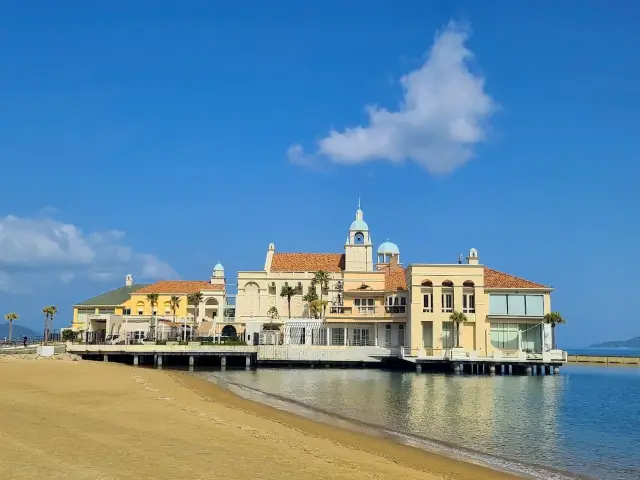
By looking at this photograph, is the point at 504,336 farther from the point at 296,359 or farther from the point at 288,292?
the point at 288,292

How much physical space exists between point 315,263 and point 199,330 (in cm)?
1815

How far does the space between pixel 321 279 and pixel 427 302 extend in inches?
665

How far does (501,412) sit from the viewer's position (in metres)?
29.9

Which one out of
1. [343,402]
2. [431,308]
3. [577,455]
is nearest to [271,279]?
[431,308]

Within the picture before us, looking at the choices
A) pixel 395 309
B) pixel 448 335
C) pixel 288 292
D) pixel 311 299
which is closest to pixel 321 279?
pixel 311 299

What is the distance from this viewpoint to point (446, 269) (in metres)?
61.7

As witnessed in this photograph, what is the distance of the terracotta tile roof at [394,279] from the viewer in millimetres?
68125

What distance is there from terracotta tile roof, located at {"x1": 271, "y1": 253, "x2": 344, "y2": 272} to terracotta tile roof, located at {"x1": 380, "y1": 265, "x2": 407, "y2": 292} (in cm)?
792

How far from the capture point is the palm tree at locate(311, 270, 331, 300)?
75.6 metres

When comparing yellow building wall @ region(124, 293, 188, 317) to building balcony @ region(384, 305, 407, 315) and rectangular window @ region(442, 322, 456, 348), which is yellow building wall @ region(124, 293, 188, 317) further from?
rectangular window @ region(442, 322, 456, 348)

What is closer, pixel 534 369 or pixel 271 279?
pixel 534 369

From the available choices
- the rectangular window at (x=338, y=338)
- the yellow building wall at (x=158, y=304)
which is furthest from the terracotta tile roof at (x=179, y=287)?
the rectangular window at (x=338, y=338)

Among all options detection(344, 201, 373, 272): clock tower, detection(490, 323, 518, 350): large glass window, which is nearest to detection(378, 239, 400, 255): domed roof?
detection(344, 201, 373, 272): clock tower

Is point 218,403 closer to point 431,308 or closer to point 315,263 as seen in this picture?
point 431,308
